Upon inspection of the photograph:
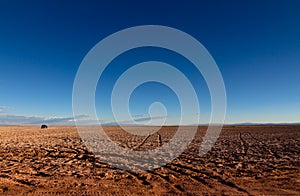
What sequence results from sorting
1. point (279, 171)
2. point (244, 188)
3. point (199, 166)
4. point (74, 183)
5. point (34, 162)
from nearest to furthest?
1. point (244, 188)
2. point (74, 183)
3. point (279, 171)
4. point (199, 166)
5. point (34, 162)

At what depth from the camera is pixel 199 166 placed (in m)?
11.9

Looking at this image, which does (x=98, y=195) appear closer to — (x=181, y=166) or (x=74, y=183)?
(x=74, y=183)

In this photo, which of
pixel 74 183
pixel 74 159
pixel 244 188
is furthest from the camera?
pixel 74 159

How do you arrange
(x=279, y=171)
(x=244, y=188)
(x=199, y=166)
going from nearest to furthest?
1. (x=244, y=188)
2. (x=279, y=171)
3. (x=199, y=166)

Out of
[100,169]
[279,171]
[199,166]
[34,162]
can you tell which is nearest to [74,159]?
[34,162]

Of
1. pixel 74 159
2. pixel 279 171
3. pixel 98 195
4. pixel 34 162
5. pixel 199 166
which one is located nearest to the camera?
pixel 98 195

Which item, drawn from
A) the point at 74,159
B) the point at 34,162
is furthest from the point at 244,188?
the point at 34,162

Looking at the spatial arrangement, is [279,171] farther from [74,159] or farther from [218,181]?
[74,159]

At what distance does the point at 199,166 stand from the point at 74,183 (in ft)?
20.1

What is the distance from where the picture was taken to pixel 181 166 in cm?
1198

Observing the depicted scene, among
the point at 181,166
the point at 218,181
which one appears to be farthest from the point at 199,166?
the point at 218,181

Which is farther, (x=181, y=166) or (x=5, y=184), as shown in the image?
(x=181, y=166)

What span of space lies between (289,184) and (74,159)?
35.4ft

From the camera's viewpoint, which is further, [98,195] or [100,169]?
[100,169]
